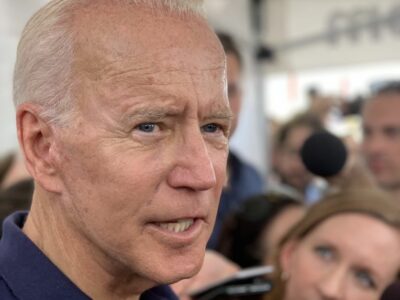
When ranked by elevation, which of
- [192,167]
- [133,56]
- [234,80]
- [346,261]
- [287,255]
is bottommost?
[287,255]

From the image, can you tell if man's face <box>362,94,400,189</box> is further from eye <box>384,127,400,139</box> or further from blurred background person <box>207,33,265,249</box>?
blurred background person <box>207,33,265,249</box>

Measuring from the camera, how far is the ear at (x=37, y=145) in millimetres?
1009

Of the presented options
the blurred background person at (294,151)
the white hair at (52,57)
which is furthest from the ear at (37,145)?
the blurred background person at (294,151)

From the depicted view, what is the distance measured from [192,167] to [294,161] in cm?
307

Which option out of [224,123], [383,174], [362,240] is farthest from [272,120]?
[224,123]

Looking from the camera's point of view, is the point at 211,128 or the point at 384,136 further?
the point at 384,136

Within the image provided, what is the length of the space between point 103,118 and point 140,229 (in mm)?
155

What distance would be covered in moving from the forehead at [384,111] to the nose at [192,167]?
8.18 ft

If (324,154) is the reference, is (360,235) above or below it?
below

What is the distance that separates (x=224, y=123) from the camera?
1085 millimetres

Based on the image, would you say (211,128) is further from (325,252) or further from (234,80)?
(234,80)

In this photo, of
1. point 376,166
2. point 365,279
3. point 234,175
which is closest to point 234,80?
point 234,175

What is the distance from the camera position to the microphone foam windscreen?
5.28 ft

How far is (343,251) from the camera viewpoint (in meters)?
1.93
